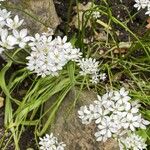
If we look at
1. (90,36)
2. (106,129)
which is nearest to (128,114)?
(106,129)

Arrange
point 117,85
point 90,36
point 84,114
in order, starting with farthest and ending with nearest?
1. point 90,36
2. point 117,85
3. point 84,114

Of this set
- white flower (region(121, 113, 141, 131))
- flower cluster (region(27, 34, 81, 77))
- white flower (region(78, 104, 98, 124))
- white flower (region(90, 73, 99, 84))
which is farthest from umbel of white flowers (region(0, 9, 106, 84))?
white flower (region(90, 73, 99, 84))

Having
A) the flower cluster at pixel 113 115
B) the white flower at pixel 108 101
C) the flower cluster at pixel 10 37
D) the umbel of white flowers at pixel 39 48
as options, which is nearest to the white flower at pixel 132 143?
the flower cluster at pixel 113 115

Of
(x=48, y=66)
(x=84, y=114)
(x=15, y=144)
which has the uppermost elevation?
(x=48, y=66)

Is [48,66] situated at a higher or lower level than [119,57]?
higher

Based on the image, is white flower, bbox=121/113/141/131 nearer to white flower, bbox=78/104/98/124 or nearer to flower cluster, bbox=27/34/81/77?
white flower, bbox=78/104/98/124

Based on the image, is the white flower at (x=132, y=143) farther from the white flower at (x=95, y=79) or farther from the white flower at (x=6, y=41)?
the white flower at (x=6, y=41)

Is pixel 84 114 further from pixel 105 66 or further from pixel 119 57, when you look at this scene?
pixel 119 57

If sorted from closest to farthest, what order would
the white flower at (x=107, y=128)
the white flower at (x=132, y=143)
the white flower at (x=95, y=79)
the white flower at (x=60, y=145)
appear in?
the white flower at (x=107, y=128), the white flower at (x=132, y=143), the white flower at (x=60, y=145), the white flower at (x=95, y=79)

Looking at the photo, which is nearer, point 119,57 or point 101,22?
point 119,57
